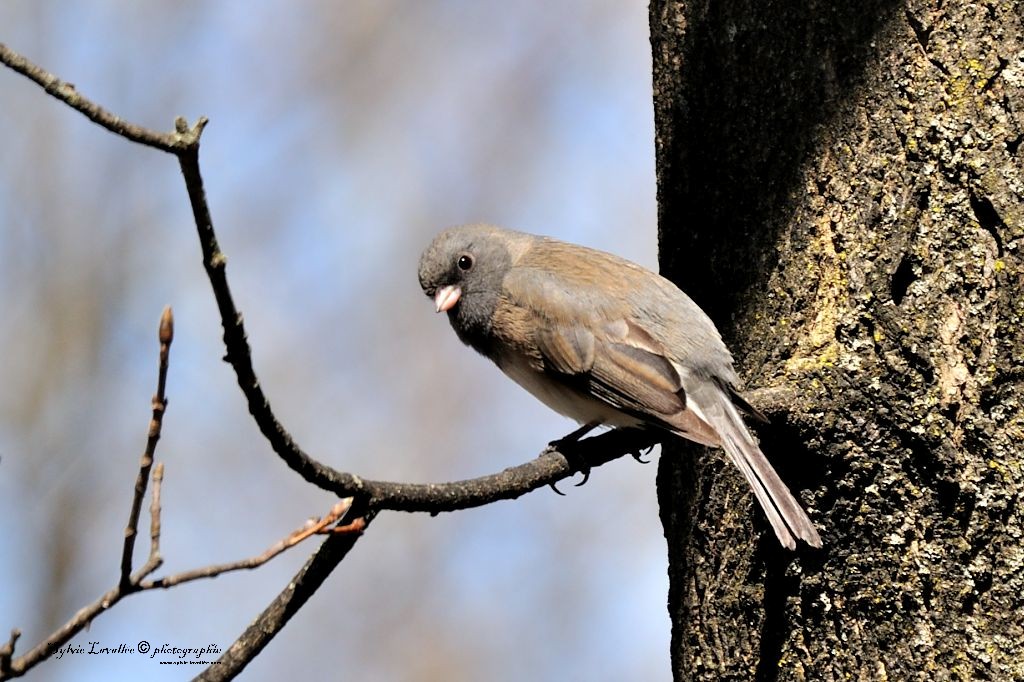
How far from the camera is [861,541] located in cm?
221

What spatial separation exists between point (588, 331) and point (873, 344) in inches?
45.3

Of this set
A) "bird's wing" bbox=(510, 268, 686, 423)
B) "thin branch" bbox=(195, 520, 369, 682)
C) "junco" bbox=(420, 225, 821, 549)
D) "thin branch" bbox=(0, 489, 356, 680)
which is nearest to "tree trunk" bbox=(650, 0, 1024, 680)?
"junco" bbox=(420, 225, 821, 549)

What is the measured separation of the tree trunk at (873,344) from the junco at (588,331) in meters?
0.25

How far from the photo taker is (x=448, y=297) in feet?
12.2

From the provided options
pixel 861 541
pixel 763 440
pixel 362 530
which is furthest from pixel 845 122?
pixel 362 530

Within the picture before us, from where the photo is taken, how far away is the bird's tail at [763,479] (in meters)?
2.19

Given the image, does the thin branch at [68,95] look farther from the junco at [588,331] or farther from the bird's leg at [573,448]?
the junco at [588,331]

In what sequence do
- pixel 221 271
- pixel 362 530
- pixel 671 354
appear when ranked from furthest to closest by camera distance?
pixel 671 354, pixel 362 530, pixel 221 271

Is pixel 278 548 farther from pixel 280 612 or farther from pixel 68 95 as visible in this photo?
pixel 68 95

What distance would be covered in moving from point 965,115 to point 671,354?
1.11 meters

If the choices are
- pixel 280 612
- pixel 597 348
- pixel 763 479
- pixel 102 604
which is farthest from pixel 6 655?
pixel 597 348

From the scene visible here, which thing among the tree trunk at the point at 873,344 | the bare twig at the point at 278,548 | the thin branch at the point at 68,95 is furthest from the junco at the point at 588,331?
the thin branch at the point at 68,95

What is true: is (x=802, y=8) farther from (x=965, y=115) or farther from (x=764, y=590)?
(x=764, y=590)

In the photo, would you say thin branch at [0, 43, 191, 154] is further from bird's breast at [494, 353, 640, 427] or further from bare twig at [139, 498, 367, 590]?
bird's breast at [494, 353, 640, 427]
